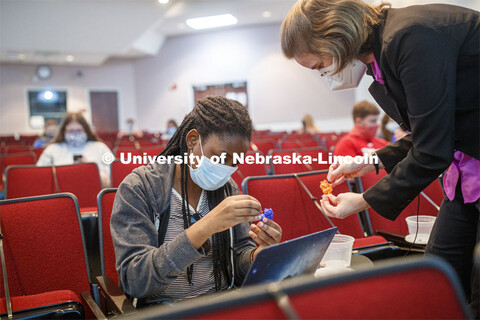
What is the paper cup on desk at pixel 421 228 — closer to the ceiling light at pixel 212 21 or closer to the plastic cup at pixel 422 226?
the plastic cup at pixel 422 226

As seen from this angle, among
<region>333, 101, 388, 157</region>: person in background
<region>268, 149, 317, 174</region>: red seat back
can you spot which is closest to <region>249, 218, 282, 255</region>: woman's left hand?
<region>268, 149, 317, 174</region>: red seat back

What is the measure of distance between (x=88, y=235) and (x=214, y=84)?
1290 cm

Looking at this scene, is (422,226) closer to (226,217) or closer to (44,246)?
(226,217)

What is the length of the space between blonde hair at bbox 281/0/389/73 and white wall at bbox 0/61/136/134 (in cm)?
1486

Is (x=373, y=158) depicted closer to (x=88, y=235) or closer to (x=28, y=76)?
(x=88, y=235)

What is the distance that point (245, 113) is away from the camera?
1445mm

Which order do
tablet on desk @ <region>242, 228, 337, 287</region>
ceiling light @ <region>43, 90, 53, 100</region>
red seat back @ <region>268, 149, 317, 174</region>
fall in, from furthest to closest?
ceiling light @ <region>43, 90, 53, 100</region>, red seat back @ <region>268, 149, 317, 174</region>, tablet on desk @ <region>242, 228, 337, 287</region>

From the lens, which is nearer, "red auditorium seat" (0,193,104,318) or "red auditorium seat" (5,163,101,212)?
"red auditorium seat" (0,193,104,318)

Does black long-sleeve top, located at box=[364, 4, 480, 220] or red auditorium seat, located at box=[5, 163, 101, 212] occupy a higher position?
black long-sleeve top, located at box=[364, 4, 480, 220]

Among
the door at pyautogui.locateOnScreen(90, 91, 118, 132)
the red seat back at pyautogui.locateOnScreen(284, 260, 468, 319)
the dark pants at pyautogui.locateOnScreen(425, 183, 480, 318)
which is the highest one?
the door at pyautogui.locateOnScreen(90, 91, 118, 132)

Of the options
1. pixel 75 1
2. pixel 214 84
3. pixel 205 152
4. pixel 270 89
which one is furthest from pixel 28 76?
pixel 205 152

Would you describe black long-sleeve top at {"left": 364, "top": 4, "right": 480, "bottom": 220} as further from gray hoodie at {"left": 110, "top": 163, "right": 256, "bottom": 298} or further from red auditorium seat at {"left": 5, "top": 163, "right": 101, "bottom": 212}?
red auditorium seat at {"left": 5, "top": 163, "right": 101, "bottom": 212}

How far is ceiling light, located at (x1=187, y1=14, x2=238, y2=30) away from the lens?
488 inches

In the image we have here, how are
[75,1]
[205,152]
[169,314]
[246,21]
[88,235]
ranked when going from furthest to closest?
1. [246,21]
2. [75,1]
3. [88,235]
4. [205,152]
5. [169,314]
